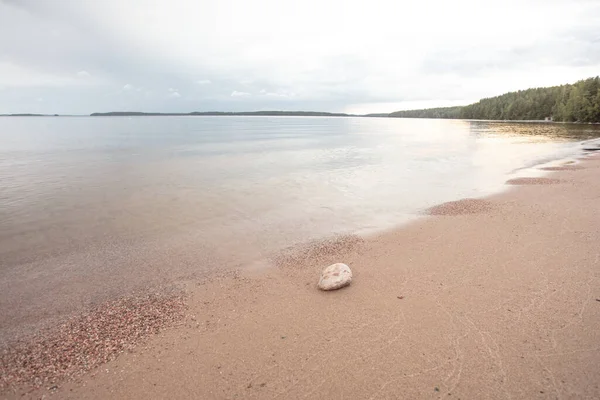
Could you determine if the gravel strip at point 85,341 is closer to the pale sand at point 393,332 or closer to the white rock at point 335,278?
the pale sand at point 393,332

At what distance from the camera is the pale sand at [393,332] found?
634cm

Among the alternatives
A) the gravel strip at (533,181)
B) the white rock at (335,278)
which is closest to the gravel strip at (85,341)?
the white rock at (335,278)

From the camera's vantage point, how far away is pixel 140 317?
8.94 meters

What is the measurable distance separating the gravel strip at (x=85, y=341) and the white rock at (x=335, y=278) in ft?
14.0

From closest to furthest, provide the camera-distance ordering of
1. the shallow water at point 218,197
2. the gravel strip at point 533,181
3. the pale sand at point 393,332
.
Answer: the pale sand at point 393,332
the shallow water at point 218,197
the gravel strip at point 533,181

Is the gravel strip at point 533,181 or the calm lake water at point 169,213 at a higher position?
the gravel strip at point 533,181

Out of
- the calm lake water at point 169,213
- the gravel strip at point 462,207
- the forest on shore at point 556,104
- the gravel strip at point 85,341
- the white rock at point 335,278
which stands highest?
the forest on shore at point 556,104

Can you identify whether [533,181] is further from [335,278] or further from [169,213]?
[169,213]

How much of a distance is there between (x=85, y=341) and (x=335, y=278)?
6.81 m

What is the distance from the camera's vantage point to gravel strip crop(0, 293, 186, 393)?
6914mm

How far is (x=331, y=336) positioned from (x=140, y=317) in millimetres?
5309

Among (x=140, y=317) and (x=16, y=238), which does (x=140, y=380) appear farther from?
(x=16, y=238)

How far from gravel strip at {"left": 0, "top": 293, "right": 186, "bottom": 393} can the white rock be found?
4.26 m

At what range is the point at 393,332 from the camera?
7859 millimetres
